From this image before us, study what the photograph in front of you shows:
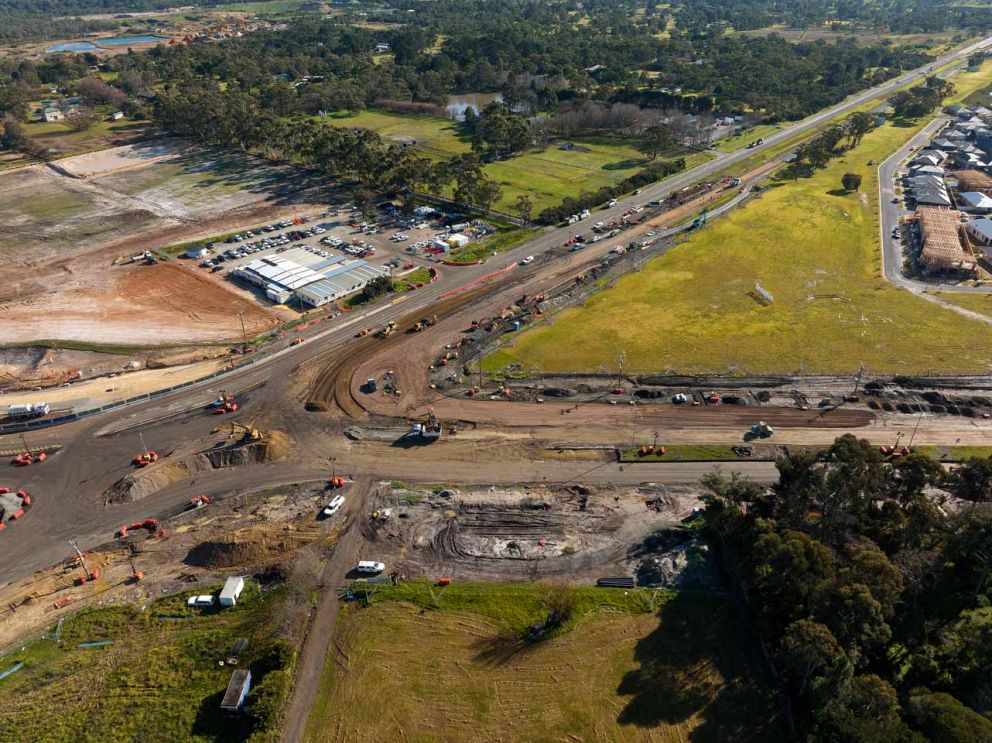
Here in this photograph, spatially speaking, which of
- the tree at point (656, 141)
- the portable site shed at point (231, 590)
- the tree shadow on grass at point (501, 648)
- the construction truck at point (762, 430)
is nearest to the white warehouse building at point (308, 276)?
the portable site shed at point (231, 590)

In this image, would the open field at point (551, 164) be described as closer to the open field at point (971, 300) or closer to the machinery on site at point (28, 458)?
the open field at point (971, 300)

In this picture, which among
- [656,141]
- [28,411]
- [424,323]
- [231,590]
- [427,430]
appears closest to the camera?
[231,590]

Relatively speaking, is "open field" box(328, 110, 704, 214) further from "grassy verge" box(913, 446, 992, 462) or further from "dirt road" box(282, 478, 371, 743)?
"dirt road" box(282, 478, 371, 743)

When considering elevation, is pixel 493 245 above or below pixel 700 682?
above

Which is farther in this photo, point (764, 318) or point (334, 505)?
point (764, 318)

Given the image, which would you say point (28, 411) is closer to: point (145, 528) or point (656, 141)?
point (145, 528)

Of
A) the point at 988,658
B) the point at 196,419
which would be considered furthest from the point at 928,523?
the point at 196,419

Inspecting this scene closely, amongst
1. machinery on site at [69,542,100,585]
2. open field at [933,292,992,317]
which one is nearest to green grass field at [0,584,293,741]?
machinery on site at [69,542,100,585]

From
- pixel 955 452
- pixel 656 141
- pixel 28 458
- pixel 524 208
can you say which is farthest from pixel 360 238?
pixel 955 452
